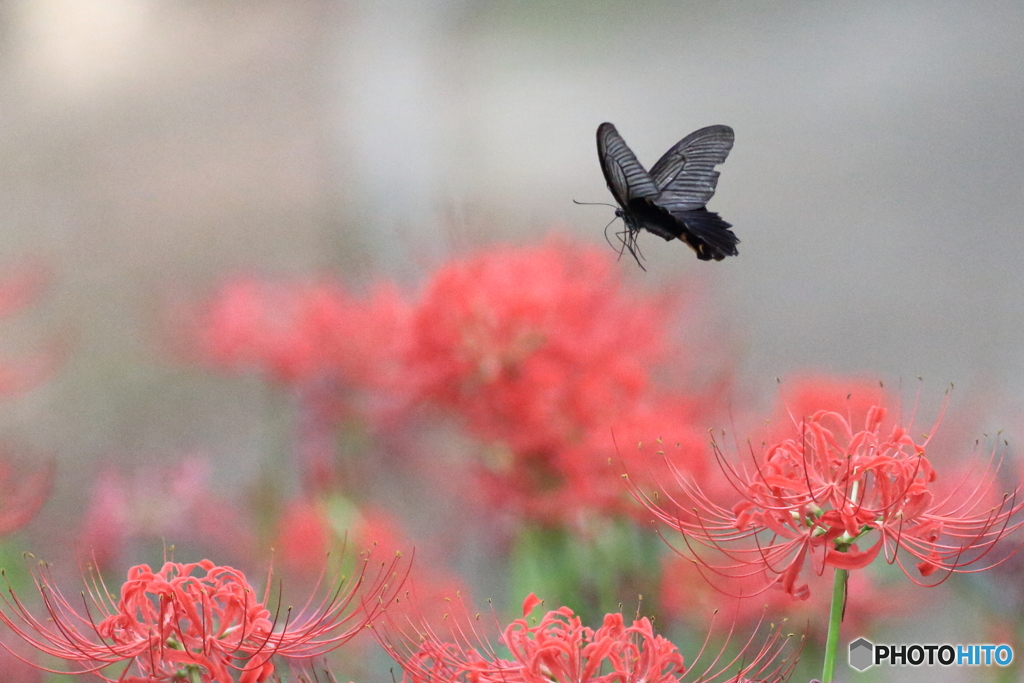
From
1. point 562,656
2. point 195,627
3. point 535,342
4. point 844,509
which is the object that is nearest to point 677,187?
point 535,342

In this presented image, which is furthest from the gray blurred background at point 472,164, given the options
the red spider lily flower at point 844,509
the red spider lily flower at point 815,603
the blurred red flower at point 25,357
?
the red spider lily flower at point 815,603

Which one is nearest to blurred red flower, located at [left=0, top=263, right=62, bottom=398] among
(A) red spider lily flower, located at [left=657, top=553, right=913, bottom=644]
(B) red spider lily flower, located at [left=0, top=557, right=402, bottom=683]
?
(B) red spider lily flower, located at [left=0, top=557, right=402, bottom=683]

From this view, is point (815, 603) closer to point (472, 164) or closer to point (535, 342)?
point (535, 342)

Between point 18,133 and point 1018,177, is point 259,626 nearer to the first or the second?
point 18,133

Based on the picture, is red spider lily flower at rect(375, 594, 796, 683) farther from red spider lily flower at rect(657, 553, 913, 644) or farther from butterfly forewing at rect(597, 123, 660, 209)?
butterfly forewing at rect(597, 123, 660, 209)

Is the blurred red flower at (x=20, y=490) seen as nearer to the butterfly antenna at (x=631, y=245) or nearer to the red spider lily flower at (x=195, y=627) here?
the red spider lily flower at (x=195, y=627)

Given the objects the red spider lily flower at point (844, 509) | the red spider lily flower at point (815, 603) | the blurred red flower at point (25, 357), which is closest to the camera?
the red spider lily flower at point (844, 509)
